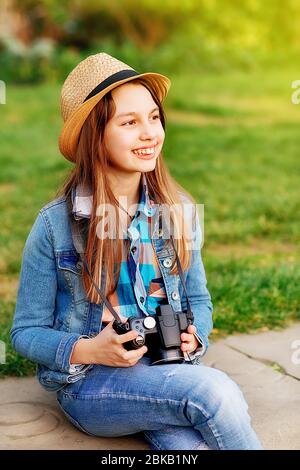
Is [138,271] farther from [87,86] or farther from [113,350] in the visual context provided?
[87,86]

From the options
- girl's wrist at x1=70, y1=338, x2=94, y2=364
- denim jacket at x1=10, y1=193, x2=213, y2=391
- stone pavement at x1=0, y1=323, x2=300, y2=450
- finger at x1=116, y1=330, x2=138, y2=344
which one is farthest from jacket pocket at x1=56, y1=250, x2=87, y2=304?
stone pavement at x1=0, y1=323, x2=300, y2=450

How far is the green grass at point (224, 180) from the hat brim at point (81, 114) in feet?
1.93

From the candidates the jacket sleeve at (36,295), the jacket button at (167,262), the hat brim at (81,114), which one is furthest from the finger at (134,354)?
the hat brim at (81,114)

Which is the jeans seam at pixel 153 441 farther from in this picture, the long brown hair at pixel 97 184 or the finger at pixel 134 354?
the long brown hair at pixel 97 184

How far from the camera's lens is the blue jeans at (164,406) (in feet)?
7.44

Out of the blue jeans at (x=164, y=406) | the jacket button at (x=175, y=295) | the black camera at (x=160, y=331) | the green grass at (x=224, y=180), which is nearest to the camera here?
the blue jeans at (x=164, y=406)

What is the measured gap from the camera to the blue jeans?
227 centimetres

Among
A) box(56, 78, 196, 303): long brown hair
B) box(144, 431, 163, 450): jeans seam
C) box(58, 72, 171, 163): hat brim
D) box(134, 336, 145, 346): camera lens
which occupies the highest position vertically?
box(58, 72, 171, 163): hat brim

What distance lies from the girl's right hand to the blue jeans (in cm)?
7

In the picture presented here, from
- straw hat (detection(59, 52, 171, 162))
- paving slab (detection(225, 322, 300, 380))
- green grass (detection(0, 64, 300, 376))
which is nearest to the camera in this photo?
straw hat (detection(59, 52, 171, 162))

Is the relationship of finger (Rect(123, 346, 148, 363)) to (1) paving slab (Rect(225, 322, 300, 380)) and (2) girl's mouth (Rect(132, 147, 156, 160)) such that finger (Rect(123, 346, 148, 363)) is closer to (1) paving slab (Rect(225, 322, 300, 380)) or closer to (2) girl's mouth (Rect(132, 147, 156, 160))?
(2) girl's mouth (Rect(132, 147, 156, 160))

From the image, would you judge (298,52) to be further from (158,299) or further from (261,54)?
(158,299)

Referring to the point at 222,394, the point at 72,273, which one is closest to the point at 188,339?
the point at 222,394
